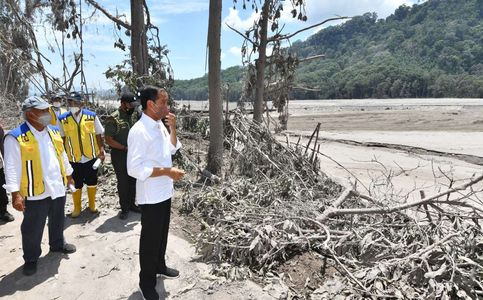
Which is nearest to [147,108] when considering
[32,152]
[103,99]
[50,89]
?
[32,152]

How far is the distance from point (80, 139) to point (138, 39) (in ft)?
15.5

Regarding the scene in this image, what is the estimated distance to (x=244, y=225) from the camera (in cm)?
449

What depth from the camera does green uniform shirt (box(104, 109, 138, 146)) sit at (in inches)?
204

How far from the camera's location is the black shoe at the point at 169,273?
12.7 ft

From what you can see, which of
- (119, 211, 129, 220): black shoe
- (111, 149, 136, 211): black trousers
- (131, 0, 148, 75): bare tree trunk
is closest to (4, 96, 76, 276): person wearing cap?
(111, 149, 136, 211): black trousers

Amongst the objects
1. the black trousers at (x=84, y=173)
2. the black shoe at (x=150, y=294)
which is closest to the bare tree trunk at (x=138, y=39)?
the black trousers at (x=84, y=173)

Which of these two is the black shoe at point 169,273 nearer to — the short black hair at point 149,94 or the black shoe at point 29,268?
the black shoe at point 29,268

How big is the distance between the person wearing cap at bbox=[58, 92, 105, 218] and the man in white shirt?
6.66 feet

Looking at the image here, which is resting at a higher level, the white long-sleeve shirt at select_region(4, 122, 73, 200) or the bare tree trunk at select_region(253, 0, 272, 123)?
the bare tree trunk at select_region(253, 0, 272, 123)

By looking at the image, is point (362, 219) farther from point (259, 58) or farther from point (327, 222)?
point (259, 58)

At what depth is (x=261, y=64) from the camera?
9023mm

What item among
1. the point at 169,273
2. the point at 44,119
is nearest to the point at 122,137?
the point at 44,119

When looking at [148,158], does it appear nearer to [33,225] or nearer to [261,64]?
[33,225]

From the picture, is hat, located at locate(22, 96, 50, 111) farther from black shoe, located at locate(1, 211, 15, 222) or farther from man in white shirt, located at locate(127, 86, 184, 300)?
black shoe, located at locate(1, 211, 15, 222)
